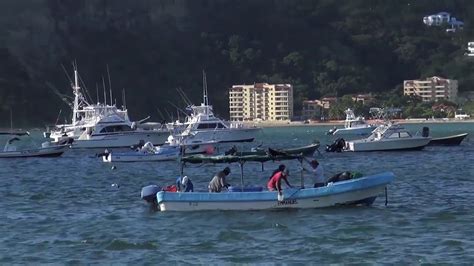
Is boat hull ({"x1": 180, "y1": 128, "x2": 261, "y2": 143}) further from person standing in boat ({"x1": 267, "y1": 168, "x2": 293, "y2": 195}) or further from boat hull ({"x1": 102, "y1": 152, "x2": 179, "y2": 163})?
person standing in boat ({"x1": 267, "y1": 168, "x2": 293, "y2": 195})

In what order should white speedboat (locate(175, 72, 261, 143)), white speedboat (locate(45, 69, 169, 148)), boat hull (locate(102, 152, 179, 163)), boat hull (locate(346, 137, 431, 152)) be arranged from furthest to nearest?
white speedboat (locate(175, 72, 261, 143)), white speedboat (locate(45, 69, 169, 148)), boat hull (locate(346, 137, 431, 152)), boat hull (locate(102, 152, 179, 163))

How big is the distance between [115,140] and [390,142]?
31.9 metres

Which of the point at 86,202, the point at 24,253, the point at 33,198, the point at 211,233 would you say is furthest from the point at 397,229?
the point at 33,198

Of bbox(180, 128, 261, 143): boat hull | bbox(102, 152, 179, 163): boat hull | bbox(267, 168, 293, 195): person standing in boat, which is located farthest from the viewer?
bbox(180, 128, 261, 143): boat hull

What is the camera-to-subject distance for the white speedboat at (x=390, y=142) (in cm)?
8875

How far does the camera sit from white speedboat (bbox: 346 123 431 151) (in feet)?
291

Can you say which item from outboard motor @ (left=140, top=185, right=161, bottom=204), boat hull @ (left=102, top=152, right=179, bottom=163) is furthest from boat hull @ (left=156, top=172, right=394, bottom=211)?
boat hull @ (left=102, top=152, right=179, bottom=163)

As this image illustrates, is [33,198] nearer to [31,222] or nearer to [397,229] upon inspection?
[31,222]

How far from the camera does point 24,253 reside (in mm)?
35156

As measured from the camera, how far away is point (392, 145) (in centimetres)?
8862

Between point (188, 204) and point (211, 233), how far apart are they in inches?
175

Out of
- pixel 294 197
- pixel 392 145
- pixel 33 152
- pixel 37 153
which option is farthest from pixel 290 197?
pixel 37 153

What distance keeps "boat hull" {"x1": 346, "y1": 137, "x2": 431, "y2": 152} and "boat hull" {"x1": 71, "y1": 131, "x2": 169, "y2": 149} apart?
26788mm

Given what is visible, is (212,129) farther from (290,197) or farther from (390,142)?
(290,197)
